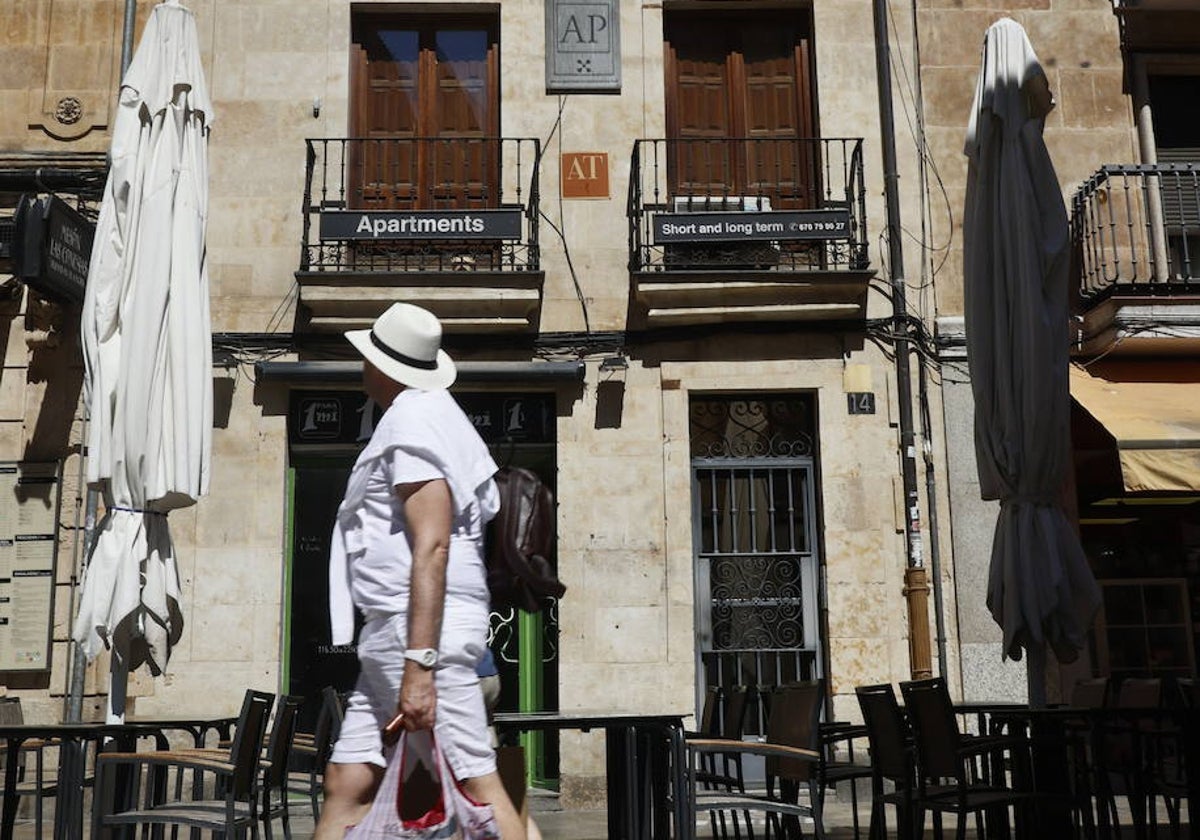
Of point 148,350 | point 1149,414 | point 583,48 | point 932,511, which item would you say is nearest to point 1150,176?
point 1149,414

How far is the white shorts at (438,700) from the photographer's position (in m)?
3.55

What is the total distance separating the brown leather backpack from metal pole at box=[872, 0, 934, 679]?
7.13 m

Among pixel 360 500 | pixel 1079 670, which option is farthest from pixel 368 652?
pixel 1079 670

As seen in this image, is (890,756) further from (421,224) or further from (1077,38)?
(1077,38)

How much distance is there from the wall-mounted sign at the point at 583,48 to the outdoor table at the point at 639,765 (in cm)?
751

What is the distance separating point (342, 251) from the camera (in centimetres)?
1163

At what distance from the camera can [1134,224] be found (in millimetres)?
11938

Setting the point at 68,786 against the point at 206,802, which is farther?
the point at 206,802

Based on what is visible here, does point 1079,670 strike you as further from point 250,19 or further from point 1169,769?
point 250,19

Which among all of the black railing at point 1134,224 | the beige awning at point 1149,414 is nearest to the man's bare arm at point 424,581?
the beige awning at point 1149,414

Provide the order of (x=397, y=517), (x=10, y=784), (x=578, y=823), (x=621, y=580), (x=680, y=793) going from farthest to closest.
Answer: (x=621, y=580), (x=578, y=823), (x=10, y=784), (x=680, y=793), (x=397, y=517)

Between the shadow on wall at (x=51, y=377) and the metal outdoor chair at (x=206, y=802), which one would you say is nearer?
the metal outdoor chair at (x=206, y=802)

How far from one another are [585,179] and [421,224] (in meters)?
1.47

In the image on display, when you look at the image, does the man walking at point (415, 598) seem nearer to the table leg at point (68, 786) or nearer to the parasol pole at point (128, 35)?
the table leg at point (68, 786)
